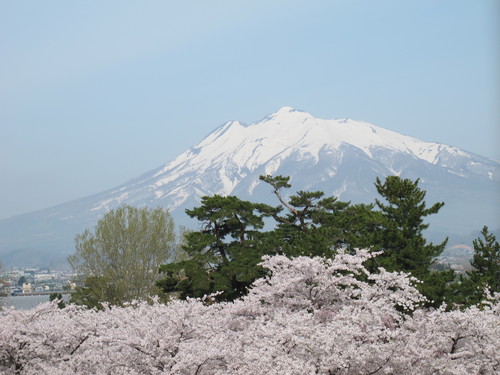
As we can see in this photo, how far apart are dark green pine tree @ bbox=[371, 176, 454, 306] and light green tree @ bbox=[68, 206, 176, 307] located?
14.3 metres

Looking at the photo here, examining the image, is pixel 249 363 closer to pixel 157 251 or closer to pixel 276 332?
pixel 276 332

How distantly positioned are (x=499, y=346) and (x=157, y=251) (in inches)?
1027

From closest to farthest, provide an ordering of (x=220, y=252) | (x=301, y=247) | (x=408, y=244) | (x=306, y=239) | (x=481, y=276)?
(x=301, y=247) < (x=306, y=239) < (x=408, y=244) < (x=481, y=276) < (x=220, y=252)

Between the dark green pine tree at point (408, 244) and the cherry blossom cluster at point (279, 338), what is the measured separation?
5078mm

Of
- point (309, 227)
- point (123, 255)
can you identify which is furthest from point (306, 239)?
point (123, 255)

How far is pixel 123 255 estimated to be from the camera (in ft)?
117

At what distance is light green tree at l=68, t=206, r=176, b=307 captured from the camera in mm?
34719

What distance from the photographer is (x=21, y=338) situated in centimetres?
1538

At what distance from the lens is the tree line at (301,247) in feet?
73.2

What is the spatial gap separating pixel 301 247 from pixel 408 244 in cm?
397

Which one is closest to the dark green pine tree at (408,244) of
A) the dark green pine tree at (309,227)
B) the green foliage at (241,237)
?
the green foliage at (241,237)

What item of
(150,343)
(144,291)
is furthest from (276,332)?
(144,291)

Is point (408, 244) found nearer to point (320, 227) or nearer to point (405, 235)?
point (405, 235)

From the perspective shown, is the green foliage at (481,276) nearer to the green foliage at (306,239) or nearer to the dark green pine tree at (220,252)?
the green foliage at (306,239)
